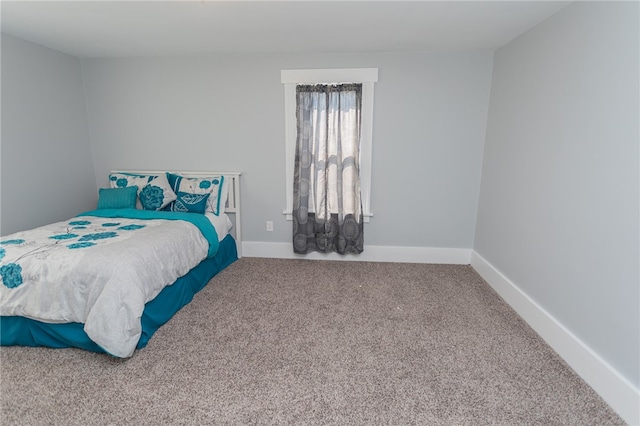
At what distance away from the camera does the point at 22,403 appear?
1458 mm

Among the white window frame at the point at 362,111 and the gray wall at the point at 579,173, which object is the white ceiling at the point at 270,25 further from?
the gray wall at the point at 579,173

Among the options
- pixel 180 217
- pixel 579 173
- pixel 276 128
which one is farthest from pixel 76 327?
pixel 579 173

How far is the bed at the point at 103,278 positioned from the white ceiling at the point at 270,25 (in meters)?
1.56

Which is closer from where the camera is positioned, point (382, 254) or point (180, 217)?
point (180, 217)

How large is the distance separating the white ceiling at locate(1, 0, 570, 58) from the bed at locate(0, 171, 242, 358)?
1561 millimetres

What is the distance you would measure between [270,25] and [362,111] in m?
1.17

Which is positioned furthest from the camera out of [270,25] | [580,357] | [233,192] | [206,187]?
[233,192]

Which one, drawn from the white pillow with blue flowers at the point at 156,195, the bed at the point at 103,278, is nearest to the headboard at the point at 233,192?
the white pillow with blue flowers at the point at 156,195

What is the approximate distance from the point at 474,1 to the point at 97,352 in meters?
3.22

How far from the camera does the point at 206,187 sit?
10.2 ft

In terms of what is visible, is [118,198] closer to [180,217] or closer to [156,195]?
[156,195]

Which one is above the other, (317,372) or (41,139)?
(41,139)

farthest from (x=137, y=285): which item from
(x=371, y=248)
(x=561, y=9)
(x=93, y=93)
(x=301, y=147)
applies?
(x=561, y=9)

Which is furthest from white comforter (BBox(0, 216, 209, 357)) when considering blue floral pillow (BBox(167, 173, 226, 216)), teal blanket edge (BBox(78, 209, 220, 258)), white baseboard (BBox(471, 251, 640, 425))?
white baseboard (BBox(471, 251, 640, 425))
